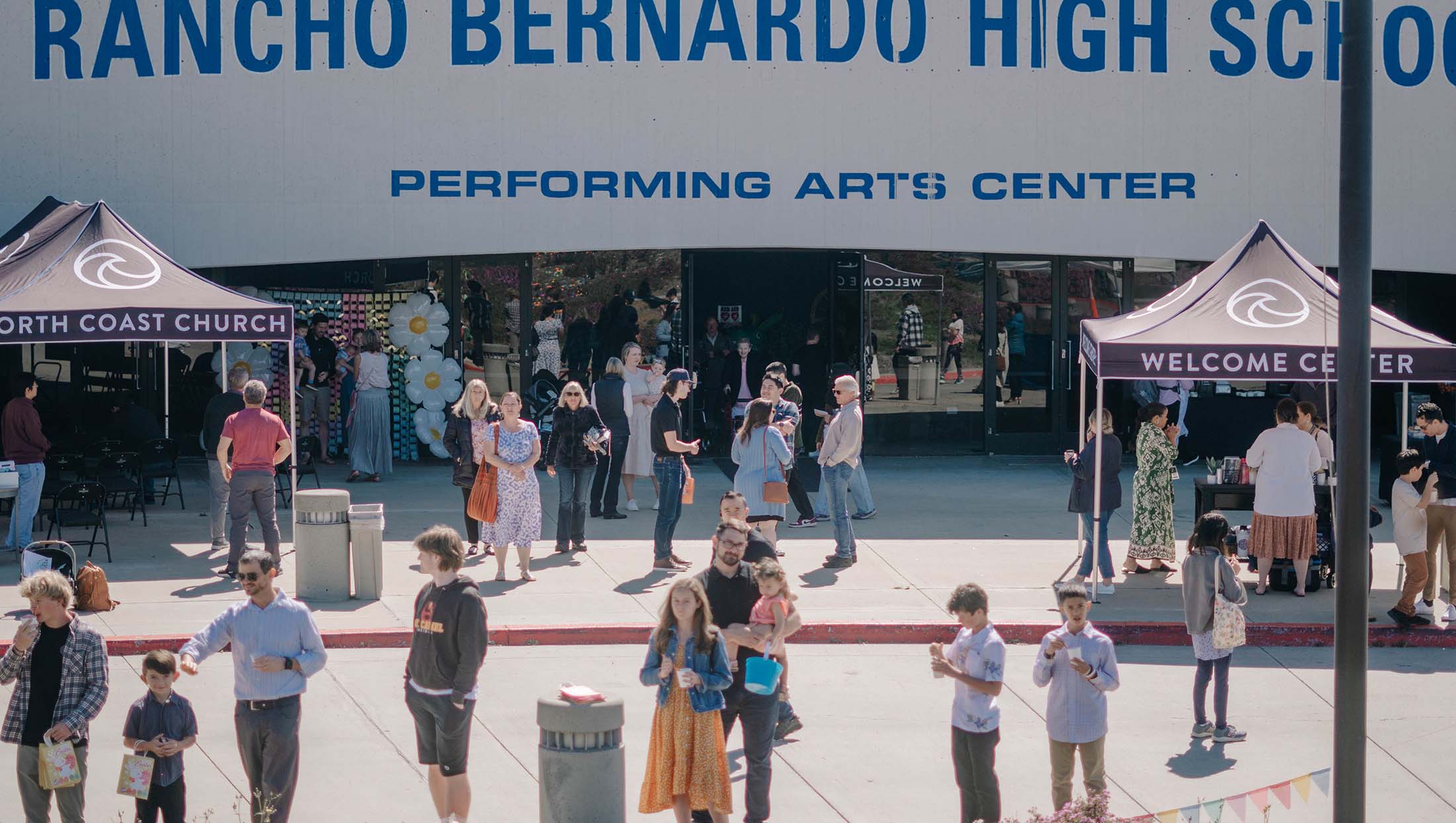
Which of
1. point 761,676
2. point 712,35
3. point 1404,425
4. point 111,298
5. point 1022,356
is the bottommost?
point 761,676

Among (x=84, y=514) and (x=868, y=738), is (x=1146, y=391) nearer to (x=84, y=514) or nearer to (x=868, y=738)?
(x=868, y=738)

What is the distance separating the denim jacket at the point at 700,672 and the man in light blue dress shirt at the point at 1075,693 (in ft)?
5.28

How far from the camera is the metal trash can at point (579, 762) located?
7.64 metres

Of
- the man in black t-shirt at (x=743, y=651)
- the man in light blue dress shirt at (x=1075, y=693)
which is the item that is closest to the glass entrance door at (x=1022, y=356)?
the man in black t-shirt at (x=743, y=651)

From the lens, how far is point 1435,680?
11.3 m

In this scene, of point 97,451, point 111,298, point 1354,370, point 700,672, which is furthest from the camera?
point 97,451

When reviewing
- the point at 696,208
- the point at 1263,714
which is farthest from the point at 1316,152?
the point at 1263,714

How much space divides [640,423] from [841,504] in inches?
157

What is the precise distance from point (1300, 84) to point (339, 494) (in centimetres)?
1330

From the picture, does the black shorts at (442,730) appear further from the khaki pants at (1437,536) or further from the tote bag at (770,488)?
the khaki pants at (1437,536)

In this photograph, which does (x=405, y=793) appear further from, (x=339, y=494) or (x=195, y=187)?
(x=195, y=187)

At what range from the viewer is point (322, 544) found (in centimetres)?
1285

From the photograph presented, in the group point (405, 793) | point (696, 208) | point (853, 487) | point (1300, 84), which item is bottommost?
point (405, 793)

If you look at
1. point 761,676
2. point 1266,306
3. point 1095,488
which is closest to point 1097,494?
point 1095,488
